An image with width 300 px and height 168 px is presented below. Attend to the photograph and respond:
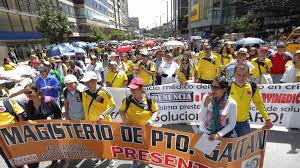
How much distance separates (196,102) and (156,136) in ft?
9.14

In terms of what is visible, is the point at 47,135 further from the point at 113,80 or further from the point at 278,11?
the point at 278,11

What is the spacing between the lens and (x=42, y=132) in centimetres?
432

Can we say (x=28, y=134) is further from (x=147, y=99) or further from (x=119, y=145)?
(x=147, y=99)

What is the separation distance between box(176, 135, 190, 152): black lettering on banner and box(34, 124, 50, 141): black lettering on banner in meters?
2.14

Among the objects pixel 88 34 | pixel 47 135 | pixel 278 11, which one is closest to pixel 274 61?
pixel 47 135

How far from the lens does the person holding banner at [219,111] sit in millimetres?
3395

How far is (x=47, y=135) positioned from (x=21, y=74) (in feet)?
21.3

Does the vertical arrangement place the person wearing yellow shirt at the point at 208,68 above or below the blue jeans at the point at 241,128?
above

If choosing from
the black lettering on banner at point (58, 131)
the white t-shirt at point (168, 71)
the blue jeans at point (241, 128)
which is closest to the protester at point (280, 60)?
the white t-shirt at point (168, 71)

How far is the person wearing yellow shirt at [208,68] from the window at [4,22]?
100.0 feet

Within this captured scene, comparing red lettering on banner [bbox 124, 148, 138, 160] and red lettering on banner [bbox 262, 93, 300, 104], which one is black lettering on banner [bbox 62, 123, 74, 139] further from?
red lettering on banner [bbox 262, 93, 300, 104]

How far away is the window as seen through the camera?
3111 centimetres

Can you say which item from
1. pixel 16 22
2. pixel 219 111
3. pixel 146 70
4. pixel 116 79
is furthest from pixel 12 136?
pixel 16 22

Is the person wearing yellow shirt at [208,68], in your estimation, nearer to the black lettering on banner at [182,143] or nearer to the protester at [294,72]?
the protester at [294,72]
